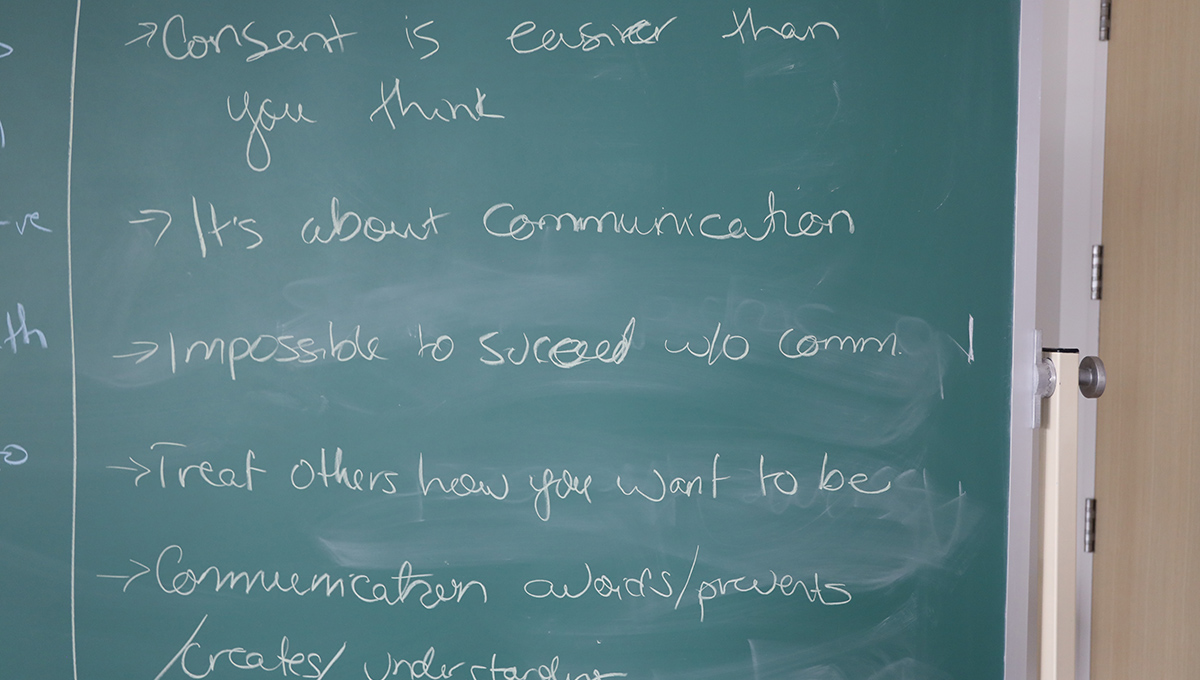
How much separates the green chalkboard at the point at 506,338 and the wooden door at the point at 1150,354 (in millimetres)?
326

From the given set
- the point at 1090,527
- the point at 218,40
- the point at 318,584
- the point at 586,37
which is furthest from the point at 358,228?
the point at 1090,527

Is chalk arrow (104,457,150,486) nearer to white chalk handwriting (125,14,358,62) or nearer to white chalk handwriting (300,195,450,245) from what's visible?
white chalk handwriting (300,195,450,245)

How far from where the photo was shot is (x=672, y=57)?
1315mm

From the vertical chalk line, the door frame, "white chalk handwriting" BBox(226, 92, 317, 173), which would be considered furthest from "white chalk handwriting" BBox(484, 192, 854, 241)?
the vertical chalk line

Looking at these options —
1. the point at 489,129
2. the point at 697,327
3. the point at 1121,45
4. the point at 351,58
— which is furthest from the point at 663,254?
the point at 1121,45

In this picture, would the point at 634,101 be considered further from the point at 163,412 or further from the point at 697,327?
the point at 163,412

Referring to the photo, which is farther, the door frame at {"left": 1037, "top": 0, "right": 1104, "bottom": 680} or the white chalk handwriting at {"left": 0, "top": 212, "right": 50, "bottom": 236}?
the door frame at {"left": 1037, "top": 0, "right": 1104, "bottom": 680}

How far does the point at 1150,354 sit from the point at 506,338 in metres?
1.34

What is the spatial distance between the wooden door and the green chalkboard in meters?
0.33

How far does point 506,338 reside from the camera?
1.32 metres

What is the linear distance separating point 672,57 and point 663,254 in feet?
1.26

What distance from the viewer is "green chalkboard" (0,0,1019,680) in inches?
50.5

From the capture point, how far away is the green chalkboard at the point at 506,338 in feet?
4.21

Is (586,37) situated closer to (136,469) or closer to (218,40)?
(218,40)
